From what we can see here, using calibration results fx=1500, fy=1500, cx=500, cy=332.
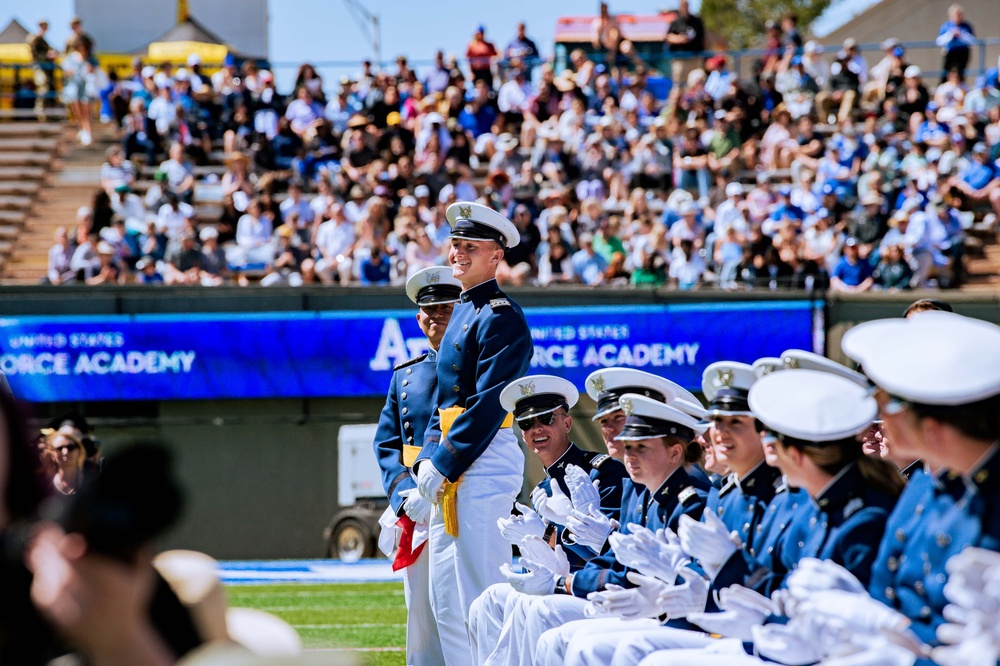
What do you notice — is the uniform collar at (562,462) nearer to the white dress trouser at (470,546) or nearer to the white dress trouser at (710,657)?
the white dress trouser at (470,546)

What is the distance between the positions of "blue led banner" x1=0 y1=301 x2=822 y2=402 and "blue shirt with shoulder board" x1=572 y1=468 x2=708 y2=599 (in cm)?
892

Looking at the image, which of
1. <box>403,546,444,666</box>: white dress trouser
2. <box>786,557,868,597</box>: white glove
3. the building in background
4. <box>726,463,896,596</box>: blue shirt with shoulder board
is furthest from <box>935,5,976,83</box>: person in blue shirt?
<box>786,557,868,597</box>: white glove

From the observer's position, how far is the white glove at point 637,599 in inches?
194

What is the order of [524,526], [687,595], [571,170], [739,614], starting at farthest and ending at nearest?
[571,170], [524,526], [687,595], [739,614]

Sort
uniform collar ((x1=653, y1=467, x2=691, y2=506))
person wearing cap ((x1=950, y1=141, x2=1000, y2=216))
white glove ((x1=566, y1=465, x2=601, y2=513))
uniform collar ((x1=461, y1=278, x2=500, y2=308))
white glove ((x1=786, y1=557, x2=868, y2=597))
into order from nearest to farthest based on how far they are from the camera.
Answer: white glove ((x1=786, y1=557, x2=868, y2=597)) < uniform collar ((x1=653, y1=467, x2=691, y2=506)) < white glove ((x1=566, y1=465, x2=601, y2=513)) < uniform collar ((x1=461, y1=278, x2=500, y2=308)) < person wearing cap ((x1=950, y1=141, x2=1000, y2=216))

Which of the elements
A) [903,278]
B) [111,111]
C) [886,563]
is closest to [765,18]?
[111,111]

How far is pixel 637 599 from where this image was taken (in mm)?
4957

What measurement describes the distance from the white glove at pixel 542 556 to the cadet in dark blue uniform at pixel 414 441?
2.67ft

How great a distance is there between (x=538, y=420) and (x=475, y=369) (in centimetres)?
37

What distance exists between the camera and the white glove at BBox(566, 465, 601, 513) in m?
6.07

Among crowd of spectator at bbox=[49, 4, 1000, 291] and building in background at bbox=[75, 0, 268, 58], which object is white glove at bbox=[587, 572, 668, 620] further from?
building in background at bbox=[75, 0, 268, 58]

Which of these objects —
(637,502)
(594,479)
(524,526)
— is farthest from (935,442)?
(594,479)

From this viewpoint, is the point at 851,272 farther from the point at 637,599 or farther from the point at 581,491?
the point at 637,599

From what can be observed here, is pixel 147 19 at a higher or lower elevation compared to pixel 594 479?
higher
